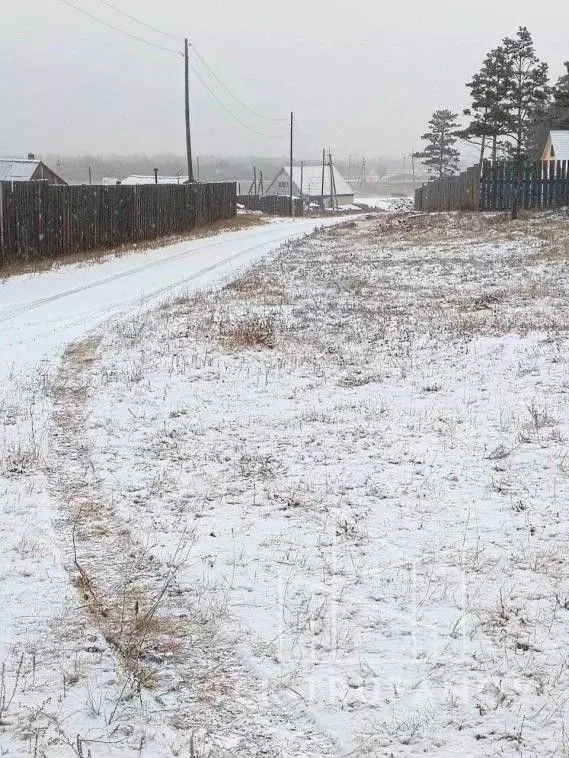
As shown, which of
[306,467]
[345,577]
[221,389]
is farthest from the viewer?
[221,389]

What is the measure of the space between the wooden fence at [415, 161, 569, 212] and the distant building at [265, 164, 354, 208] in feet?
265

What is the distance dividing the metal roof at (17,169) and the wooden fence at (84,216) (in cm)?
3399

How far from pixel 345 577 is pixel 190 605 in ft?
2.67

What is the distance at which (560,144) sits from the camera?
4444 cm

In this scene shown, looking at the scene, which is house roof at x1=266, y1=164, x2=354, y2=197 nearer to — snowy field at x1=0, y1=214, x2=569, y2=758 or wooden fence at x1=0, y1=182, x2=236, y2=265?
wooden fence at x1=0, y1=182, x2=236, y2=265

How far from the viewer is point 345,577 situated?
3.71 meters

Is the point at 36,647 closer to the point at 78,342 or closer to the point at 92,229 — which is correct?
the point at 78,342

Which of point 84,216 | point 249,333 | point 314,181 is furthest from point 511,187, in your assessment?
point 314,181

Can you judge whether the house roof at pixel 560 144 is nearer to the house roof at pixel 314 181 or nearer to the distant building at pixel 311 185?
the distant building at pixel 311 185

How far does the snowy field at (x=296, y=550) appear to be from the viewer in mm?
2727

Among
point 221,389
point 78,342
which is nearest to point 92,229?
point 78,342

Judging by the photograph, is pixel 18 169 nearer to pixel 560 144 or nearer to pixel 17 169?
pixel 17 169

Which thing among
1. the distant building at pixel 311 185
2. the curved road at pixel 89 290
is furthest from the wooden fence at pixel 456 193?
the distant building at pixel 311 185

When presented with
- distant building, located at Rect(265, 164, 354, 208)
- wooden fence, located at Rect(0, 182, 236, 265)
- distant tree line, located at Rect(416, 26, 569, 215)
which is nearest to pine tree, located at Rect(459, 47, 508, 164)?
distant tree line, located at Rect(416, 26, 569, 215)
